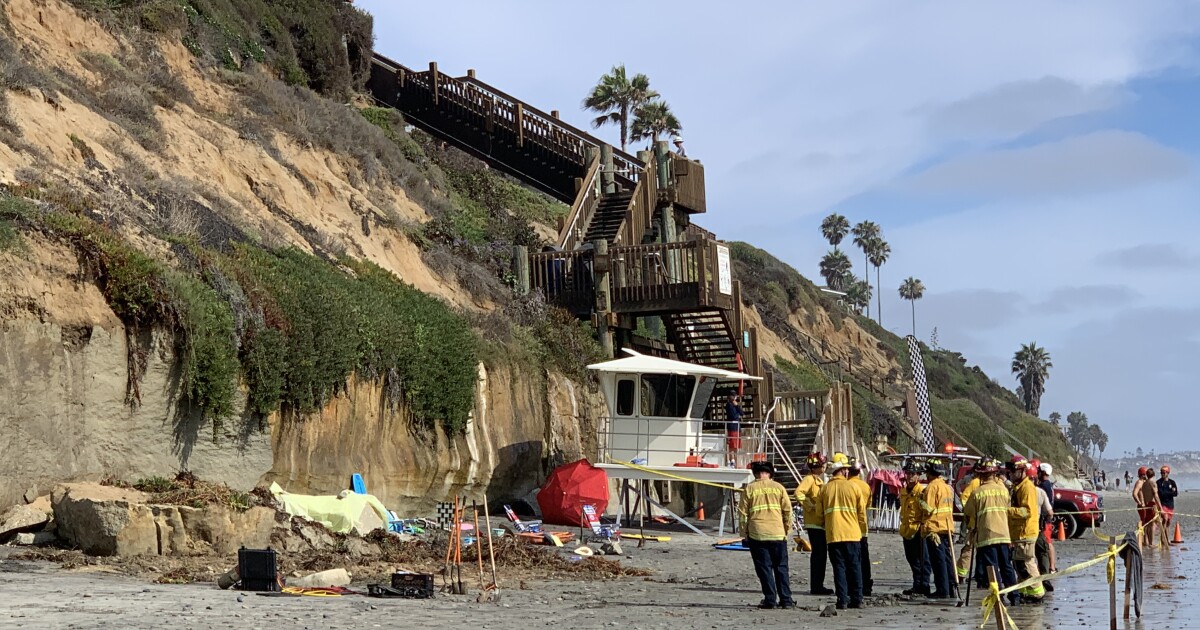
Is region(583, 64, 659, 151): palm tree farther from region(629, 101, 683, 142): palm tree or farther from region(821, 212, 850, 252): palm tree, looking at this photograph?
region(821, 212, 850, 252): palm tree

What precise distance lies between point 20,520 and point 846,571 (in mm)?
8934

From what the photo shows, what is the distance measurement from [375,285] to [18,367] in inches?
374

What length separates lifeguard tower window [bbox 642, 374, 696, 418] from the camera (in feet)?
88.7

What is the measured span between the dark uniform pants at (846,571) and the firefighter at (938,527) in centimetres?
134

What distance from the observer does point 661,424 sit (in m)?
26.7

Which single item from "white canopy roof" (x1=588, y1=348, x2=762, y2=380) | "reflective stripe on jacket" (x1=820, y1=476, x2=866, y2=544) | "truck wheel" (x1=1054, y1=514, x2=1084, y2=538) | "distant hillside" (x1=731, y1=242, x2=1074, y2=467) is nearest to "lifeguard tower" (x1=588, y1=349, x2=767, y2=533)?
"white canopy roof" (x1=588, y1=348, x2=762, y2=380)

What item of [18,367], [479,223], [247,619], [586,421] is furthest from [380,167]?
[247,619]

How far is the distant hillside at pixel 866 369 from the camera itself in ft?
178

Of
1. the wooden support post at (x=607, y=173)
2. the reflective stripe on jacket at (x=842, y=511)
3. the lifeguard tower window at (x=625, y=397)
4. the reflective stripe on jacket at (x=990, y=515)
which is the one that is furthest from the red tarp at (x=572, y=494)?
the wooden support post at (x=607, y=173)

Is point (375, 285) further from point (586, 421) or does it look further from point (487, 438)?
point (586, 421)

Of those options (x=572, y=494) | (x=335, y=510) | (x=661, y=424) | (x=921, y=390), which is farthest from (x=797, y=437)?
(x=335, y=510)

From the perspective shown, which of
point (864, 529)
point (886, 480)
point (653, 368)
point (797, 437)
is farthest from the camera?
point (886, 480)

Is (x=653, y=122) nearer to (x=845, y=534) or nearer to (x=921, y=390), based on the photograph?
(x=921, y=390)

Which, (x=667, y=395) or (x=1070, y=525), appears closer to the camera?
(x=667, y=395)
